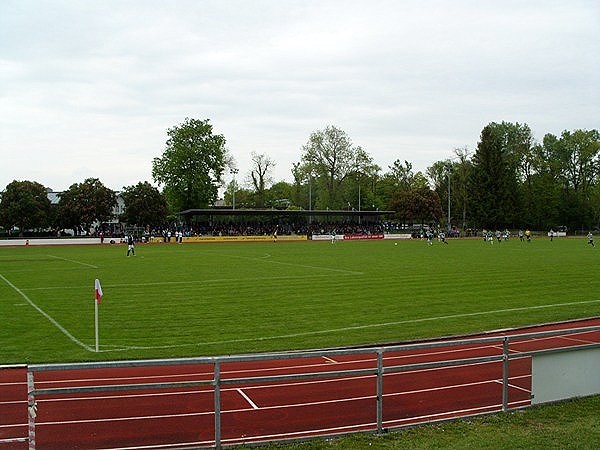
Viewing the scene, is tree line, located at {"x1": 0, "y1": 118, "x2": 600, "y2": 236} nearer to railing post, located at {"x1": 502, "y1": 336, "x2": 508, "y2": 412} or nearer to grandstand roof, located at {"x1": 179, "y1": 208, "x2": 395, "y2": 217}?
grandstand roof, located at {"x1": 179, "y1": 208, "x2": 395, "y2": 217}

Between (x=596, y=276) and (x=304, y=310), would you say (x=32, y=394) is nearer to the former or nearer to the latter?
(x=304, y=310)

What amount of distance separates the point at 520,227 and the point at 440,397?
104462mm

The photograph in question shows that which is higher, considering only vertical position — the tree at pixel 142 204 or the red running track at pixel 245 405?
the tree at pixel 142 204

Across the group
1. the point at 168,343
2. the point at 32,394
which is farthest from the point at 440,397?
the point at 168,343

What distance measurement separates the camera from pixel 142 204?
90.4 meters

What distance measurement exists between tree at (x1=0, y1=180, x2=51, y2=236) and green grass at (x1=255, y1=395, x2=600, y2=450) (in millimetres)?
88483

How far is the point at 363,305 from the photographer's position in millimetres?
19609

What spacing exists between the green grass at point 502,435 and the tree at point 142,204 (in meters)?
86.4

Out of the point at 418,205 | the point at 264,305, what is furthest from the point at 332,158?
the point at 264,305

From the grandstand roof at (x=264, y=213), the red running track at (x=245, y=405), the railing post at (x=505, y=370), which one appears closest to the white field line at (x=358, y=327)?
the red running track at (x=245, y=405)

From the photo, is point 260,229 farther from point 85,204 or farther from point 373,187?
point 373,187

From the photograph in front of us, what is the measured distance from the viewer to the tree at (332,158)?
345 ft

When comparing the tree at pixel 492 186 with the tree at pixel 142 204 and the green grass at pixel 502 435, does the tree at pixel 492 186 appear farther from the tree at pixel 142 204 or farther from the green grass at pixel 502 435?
the green grass at pixel 502 435

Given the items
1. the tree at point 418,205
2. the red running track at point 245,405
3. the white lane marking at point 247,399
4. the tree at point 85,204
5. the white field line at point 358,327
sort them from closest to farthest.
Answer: the red running track at point 245,405
the white lane marking at point 247,399
the white field line at point 358,327
the tree at point 85,204
the tree at point 418,205
